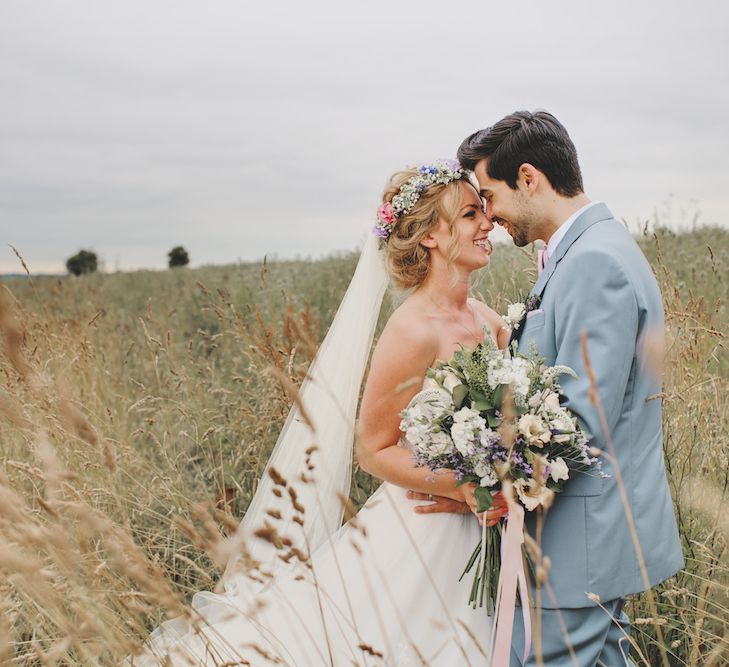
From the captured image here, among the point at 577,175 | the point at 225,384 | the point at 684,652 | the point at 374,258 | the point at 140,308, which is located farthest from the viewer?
the point at 140,308

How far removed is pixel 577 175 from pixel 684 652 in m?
2.19

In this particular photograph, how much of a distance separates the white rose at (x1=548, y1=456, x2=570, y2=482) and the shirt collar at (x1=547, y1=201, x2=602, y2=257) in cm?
83

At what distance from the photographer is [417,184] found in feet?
10.6

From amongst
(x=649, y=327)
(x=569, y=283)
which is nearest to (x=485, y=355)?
(x=569, y=283)

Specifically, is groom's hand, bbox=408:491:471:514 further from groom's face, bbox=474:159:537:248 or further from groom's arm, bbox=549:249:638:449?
groom's face, bbox=474:159:537:248

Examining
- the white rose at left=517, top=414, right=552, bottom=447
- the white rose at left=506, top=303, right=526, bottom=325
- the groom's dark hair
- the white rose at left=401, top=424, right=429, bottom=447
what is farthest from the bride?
the white rose at left=517, top=414, right=552, bottom=447

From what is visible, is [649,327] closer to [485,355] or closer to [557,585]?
[485,355]

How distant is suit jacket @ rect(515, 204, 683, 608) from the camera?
2191 millimetres

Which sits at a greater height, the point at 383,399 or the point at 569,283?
the point at 569,283

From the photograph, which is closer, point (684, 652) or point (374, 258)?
point (684, 652)

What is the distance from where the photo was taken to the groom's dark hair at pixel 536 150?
2.75 metres

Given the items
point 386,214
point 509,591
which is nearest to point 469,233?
point 386,214

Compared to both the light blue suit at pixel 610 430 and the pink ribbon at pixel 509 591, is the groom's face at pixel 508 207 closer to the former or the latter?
the light blue suit at pixel 610 430

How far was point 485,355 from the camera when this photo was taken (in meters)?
2.28
